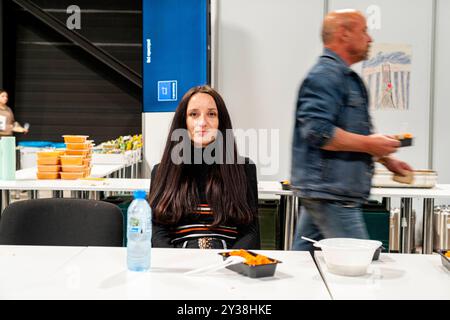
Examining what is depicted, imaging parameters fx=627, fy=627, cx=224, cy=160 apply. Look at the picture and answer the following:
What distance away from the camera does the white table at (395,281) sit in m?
1.68

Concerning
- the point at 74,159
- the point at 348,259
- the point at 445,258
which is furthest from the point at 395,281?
the point at 74,159

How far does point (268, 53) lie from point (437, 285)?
176 inches

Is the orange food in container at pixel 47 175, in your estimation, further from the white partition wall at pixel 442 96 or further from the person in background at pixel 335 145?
the white partition wall at pixel 442 96

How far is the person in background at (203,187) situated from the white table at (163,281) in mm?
428

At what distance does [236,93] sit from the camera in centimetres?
613

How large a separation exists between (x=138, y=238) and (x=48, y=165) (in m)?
2.83

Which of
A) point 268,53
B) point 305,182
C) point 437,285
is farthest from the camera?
point 268,53

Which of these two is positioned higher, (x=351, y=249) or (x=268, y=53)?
(x=268, y=53)

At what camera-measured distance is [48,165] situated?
14.9 ft

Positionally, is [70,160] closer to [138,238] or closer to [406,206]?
[406,206]

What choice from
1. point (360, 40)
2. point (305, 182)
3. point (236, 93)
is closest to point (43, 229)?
point (305, 182)

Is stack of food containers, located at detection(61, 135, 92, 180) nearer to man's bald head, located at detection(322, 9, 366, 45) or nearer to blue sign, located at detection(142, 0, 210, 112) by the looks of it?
blue sign, located at detection(142, 0, 210, 112)

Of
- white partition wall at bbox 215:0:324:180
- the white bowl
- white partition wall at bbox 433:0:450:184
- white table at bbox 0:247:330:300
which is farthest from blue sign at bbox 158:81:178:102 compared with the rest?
the white bowl

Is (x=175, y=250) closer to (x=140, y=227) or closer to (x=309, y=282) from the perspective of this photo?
(x=140, y=227)
